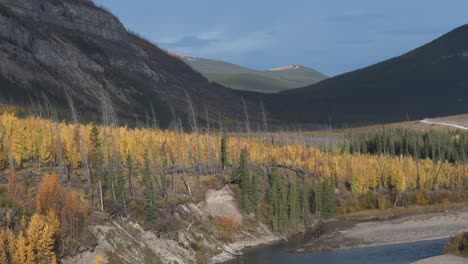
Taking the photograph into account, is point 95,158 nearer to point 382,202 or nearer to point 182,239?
point 182,239

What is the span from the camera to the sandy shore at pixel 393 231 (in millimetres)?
107438

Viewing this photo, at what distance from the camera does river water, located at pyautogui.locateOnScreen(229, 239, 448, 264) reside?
91688 mm

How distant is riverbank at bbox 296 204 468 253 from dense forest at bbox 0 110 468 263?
271 inches

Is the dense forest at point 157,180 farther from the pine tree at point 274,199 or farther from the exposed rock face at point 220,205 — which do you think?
the exposed rock face at point 220,205

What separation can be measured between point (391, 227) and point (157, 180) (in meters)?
48.1

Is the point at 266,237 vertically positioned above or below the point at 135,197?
below

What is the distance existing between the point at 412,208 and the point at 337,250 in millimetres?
50849

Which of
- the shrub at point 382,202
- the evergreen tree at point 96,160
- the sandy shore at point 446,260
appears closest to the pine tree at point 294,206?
the shrub at point 382,202

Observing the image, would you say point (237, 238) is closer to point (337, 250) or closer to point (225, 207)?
point (225, 207)

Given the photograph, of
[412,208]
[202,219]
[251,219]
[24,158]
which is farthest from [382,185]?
[24,158]

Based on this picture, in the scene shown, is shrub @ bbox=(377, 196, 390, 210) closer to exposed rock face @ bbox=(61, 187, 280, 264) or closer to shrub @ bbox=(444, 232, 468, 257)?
exposed rock face @ bbox=(61, 187, 280, 264)

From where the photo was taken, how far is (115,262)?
79000 mm

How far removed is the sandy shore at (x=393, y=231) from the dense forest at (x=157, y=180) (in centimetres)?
1108

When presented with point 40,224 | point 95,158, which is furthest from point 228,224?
point 40,224
